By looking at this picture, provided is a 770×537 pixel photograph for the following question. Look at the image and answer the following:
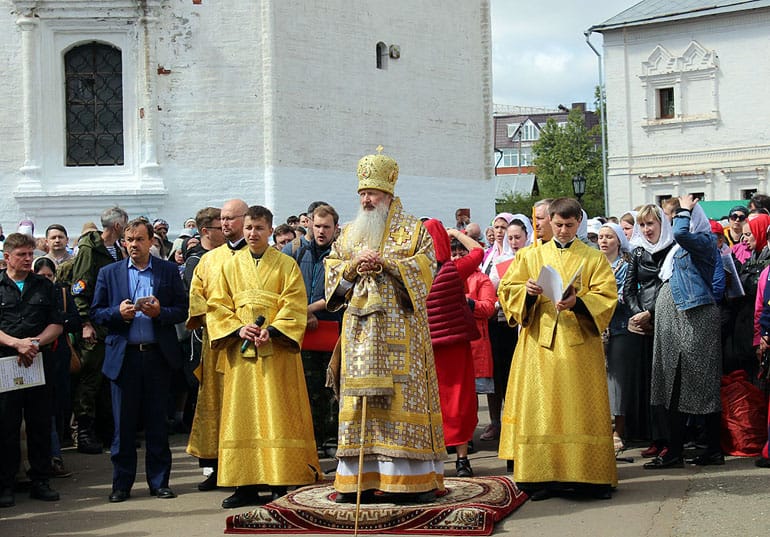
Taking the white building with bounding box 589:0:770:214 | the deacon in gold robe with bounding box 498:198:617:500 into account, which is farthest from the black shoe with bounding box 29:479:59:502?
the white building with bounding box 589:0:770:214

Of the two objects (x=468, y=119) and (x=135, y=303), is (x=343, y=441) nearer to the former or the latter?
(x=135, y=303)

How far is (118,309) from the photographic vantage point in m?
8.46

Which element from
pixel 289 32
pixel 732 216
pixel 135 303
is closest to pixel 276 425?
pixel 135 303

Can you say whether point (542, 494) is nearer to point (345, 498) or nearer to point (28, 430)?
point (345, 498)

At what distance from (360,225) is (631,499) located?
268cm

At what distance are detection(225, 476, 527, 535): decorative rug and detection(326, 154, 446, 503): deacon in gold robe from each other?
215mm

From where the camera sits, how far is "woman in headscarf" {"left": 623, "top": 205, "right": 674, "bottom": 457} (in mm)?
9273

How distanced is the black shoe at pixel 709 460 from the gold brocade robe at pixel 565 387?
1.60 metres

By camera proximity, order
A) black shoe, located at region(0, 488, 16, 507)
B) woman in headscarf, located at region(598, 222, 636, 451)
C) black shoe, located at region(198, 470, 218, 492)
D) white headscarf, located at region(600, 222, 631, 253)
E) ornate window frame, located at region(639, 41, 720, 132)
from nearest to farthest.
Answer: black shoe, located at region(0, 488, 16, 507)
black shoe, located at region(198, 470, 218, 492)
woman in headscarf, located at region(598, 222, 636, 451)
white headscarf, located at region(600, 222, 631, 253)
ornate window frame, located at region(639, 41, 720, 132)

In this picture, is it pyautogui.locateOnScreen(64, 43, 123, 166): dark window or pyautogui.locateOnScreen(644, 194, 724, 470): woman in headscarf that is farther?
pyautogui.locateOnScreen(64, 43, 123, 166): dark window

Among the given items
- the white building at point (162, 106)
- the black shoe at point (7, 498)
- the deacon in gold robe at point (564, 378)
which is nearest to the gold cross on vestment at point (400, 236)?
the deacon in gold robe at point (564, 378)

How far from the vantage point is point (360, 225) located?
25.6 feet

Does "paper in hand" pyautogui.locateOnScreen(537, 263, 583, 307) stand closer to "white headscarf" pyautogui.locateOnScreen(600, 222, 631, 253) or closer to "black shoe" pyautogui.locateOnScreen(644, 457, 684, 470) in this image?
"black shoe" pyautogui.locateOnScreen(644, 457, 684, 470)

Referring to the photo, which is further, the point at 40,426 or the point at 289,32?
the point at 289,32
